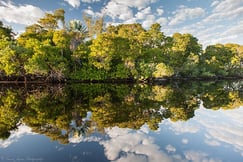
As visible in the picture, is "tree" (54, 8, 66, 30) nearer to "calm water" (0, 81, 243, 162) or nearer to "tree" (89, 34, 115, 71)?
"tree" (89, 34, 115, 71)

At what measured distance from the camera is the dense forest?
33156 mm

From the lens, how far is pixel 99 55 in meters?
36.5

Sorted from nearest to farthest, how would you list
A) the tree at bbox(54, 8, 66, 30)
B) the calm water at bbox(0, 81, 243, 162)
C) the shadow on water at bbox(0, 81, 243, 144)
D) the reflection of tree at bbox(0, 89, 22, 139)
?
the calm water at bbox(0, 81, 243, 162), the reflection of tree at bbox(0, 89, 22, 139), the shadow on water at bbox(0, 81, 243, 144), the tree at bbox(54, 8, 66, 30)

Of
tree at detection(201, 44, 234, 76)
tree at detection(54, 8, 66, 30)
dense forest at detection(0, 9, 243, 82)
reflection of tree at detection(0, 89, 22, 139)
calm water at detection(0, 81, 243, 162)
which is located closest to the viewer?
calm water at detection(0, 81, 243, 162)

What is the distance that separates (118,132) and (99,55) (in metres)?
26.9

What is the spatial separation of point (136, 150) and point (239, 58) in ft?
185

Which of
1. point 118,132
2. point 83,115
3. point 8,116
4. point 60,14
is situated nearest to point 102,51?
point 60,14

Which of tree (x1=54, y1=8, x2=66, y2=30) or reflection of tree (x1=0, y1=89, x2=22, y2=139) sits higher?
tree (x1=54, y1=8, x2=66, y2=30)

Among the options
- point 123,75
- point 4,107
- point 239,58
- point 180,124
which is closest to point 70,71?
point 123,75

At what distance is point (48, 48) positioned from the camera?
33.8 metres

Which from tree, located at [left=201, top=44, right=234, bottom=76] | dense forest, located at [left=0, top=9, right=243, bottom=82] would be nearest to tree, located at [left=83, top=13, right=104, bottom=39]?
dense forest, located at [left=0, top=9, right=243, bottom=82]

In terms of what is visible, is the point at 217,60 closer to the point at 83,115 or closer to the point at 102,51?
the point at 102,51

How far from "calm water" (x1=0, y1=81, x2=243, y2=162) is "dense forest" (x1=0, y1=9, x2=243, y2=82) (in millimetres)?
17487

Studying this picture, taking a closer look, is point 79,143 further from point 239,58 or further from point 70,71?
point 239,58
